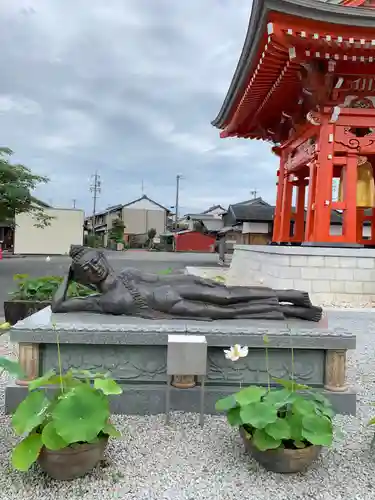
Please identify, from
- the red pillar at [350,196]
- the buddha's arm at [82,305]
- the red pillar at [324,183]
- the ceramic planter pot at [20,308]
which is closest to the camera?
the buddha's arm at [82,305]

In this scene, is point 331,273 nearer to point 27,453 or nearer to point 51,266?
point 27,453

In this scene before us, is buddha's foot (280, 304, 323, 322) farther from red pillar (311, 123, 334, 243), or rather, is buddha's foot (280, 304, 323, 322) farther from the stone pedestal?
red pillar (311, 123, 334, 243)

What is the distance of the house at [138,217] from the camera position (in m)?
58.8

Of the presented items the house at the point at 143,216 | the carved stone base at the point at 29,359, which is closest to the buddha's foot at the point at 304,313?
the carved stone base at the point at 29,359

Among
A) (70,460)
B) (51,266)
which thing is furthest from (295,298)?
(51,266)

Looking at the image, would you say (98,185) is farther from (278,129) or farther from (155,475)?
(155,475)

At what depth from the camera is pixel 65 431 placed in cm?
224

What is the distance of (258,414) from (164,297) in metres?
1.54

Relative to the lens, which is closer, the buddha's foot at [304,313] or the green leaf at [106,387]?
the green leaf at [106,387]

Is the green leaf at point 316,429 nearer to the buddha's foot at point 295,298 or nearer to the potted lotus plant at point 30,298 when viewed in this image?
the buddha's foot at point 295,298

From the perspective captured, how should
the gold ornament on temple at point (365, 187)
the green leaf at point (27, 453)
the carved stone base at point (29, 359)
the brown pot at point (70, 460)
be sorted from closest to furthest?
the green leaf at point (27, 453) → the brown pot at point (70, 460) → the carved stone base at point (29, 359) → the gold ornament on temple at point (365, 187)

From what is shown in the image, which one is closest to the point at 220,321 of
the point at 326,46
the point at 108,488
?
the point at 108,488

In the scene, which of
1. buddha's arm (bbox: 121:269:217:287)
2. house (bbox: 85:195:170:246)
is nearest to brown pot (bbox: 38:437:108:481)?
buddha's arm (bbox: 121:269:217:287)

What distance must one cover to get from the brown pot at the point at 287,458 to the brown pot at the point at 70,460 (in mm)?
883
